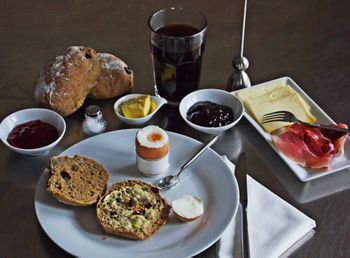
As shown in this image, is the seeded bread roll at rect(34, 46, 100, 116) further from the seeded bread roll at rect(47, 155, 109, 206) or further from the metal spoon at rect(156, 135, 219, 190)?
the metal spoon at rect(156, 135, 219, 190)

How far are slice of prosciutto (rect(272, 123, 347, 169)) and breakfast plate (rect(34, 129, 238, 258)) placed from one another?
148mm

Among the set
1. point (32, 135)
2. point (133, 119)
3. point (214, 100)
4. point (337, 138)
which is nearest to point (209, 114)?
point (214, 100)

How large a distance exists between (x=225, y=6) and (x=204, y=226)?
88cm

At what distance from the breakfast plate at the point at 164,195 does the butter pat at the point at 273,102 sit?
0.17 metres

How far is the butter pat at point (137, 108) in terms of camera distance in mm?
1143

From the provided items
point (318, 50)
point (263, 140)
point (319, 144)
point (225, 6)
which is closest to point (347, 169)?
point (319, 144)

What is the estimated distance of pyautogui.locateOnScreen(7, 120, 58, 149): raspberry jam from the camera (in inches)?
42.6

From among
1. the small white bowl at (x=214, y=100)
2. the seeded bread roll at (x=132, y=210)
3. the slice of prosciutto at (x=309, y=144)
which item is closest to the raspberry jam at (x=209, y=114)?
the small white bowl at (x=214, y=100)

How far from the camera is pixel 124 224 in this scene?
900 mm

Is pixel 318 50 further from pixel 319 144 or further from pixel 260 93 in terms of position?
pixel 319 144

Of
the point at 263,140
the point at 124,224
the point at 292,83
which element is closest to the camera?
the point at 124,224

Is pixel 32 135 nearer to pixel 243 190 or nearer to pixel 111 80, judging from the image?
pixel 111 80

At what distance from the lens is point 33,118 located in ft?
3.73

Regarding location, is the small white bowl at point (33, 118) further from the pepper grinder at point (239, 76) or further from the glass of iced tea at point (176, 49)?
the pepper grinder at point (239, 76)
